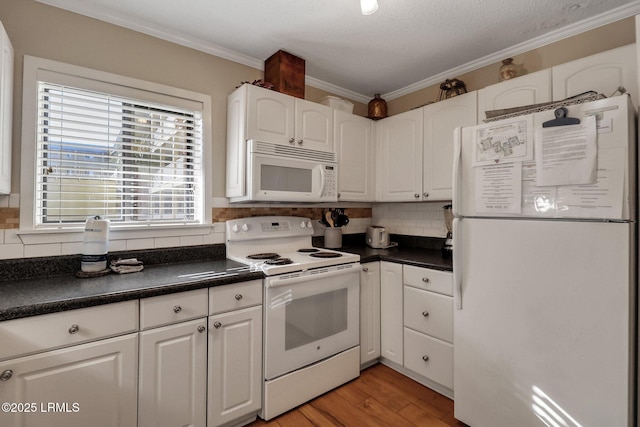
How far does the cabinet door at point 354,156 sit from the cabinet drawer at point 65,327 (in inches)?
69.5

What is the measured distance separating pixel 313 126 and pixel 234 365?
68.6 inches

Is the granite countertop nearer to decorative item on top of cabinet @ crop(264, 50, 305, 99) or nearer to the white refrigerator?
the white refrigerator

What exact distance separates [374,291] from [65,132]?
7.33 feet

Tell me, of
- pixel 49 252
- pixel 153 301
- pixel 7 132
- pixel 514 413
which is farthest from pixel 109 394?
pixel 514 413

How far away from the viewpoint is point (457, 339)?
5.62ft

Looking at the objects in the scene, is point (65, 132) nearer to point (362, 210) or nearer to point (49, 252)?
point (49, 252)

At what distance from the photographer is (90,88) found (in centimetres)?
176

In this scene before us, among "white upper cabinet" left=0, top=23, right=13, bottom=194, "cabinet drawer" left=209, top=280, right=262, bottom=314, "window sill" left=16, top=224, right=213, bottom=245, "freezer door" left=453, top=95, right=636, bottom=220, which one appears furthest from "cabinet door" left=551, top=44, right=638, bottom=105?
"white upper cabinet" left=0, top=23, right=13, bottom=194

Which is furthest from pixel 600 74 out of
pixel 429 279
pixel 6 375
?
pixel 6 375

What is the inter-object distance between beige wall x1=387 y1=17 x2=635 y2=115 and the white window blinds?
2.19 metres

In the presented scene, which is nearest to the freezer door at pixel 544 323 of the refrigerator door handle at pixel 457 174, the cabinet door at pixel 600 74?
the refrigerator door handle at pixel 457 174

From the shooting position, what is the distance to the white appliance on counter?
1776 mm

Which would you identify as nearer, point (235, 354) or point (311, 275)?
point (235, 354)

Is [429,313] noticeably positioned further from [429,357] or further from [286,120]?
[286,120]
